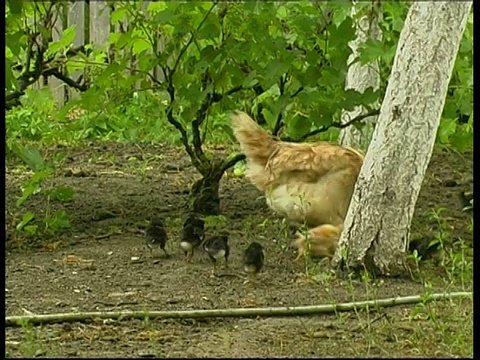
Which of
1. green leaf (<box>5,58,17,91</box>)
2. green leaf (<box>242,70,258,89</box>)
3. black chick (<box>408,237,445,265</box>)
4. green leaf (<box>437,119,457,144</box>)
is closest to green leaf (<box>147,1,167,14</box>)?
green leaf (<box>242,70,258,89</box>)

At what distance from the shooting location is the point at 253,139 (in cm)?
607

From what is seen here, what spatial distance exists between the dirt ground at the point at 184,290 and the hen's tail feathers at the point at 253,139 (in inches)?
16.8

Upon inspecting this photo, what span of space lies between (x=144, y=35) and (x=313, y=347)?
282 cm

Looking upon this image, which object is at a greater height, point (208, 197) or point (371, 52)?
point (371, 52)

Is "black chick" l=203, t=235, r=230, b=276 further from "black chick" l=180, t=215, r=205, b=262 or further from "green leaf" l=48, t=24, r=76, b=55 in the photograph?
"green leaf" l=48, t=24, r=76, b=55

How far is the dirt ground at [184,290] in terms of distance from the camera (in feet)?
12.5

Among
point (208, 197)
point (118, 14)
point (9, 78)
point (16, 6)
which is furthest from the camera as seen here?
point (208, 197)

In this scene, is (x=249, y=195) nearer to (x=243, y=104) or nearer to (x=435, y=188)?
(x=243, y=104)

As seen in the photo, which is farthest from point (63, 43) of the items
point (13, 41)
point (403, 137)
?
point (403, 137)

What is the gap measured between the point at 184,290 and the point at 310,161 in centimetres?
147

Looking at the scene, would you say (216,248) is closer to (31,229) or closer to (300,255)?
(300,255)

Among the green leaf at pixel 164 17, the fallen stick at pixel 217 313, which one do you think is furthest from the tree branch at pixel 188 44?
the fallen stick at pixel 217 313

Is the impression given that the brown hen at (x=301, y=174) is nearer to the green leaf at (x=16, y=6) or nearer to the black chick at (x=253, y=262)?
the black chick at (x=253, y=262)

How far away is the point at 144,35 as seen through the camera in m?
5.98
